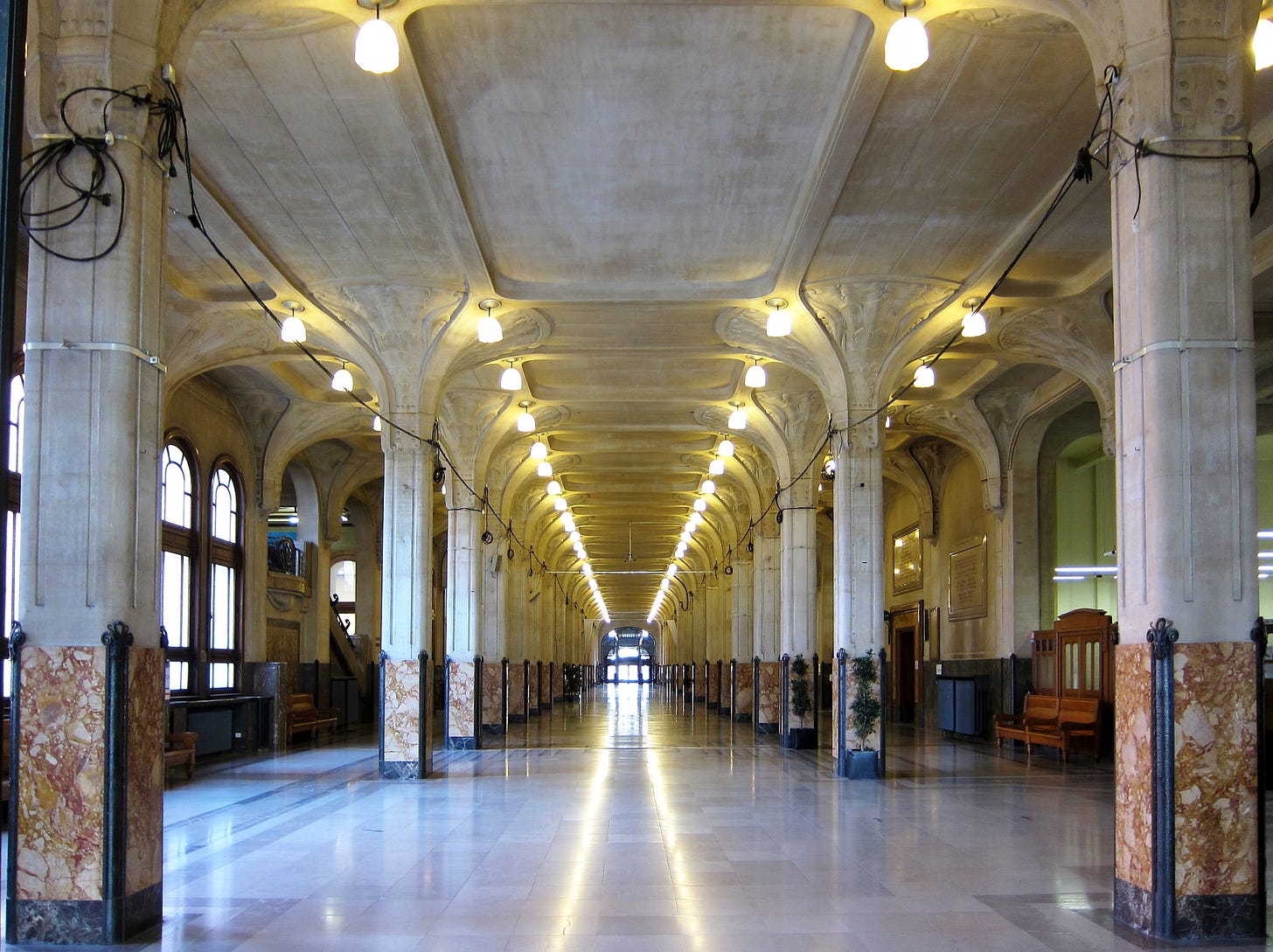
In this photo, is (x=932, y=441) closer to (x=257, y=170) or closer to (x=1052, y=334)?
(x=1052, y=334)

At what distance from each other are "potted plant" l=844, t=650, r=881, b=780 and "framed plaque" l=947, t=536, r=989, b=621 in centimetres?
879

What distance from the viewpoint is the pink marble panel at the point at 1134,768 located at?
7418 millimetres

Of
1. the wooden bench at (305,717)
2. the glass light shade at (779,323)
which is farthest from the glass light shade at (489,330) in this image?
the wooden bench at (305,717)

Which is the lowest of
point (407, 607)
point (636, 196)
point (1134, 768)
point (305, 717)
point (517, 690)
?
point (517, 690)

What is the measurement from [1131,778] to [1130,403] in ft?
7.82

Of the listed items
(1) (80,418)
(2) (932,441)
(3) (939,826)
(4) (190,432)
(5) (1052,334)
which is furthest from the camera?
(2) (932,441)

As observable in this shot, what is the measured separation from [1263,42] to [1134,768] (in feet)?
15.6

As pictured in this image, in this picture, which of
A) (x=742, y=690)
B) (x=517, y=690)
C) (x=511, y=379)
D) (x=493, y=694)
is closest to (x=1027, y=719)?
(x=511, y=379)

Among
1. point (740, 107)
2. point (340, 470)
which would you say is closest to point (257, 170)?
point (740, 107)

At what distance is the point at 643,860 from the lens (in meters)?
10.3

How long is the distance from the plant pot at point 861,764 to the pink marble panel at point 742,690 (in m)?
16.9

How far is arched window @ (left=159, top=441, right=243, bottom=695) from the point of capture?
20984 millimetres

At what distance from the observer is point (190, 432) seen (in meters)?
21.4

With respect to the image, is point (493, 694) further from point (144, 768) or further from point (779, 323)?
point (144, 768)
